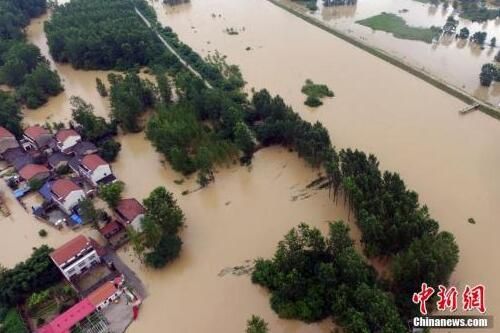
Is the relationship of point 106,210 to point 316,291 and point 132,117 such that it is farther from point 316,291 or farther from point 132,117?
point 316,291

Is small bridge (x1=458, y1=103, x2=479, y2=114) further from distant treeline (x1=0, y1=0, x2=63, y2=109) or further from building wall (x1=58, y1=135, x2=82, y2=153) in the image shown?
distant treeline (x1=0, y1=0, x2=63, y2=109)

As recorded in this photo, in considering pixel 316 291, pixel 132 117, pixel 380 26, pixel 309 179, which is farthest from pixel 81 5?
pixel 316 291

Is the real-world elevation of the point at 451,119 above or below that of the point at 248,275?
above

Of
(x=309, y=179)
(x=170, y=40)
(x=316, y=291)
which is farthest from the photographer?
Answer: (x=170, y=40)

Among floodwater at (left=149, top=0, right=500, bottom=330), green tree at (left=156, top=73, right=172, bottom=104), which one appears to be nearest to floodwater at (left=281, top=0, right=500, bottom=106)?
floodwater at (left=149, top=0, right=500, bottom=330)

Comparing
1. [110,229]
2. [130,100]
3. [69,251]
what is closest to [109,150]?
[130,100]

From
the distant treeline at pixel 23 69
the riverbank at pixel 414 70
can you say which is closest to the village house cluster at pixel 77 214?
the distant treeline at pixel 23 69

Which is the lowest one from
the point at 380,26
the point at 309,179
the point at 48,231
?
the point at 48,231

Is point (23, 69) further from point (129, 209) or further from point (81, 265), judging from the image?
point (81, 265)
